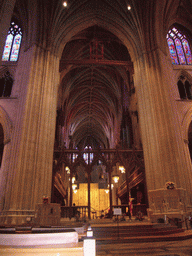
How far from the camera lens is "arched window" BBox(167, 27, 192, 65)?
15.5 meters

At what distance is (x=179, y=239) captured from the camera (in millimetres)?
5809

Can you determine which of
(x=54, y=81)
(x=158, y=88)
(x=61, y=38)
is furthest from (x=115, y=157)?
(x=61, y=38)

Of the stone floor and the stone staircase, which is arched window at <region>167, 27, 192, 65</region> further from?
the stone floor

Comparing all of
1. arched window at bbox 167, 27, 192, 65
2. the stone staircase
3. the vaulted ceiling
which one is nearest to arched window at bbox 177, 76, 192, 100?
arched window at bbox 167, 27, 192, 65

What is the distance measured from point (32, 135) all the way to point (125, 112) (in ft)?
36.3

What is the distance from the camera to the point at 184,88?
1425 cm

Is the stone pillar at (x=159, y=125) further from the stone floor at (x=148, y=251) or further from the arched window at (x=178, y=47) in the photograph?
the stone floor at (x=148, y=251)

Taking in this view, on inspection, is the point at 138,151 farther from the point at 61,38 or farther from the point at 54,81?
the point at 61,38

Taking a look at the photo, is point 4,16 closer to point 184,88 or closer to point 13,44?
point 13,44

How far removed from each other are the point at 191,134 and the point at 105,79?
12.1 meters

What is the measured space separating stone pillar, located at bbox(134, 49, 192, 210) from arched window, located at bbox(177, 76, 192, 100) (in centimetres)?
99

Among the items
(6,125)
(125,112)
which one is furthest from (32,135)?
(125,112)

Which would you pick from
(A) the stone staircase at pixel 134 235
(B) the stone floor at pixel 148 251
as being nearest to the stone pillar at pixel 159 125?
(A) the stone staircase at pixel 134 235

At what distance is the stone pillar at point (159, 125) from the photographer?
10.5m
